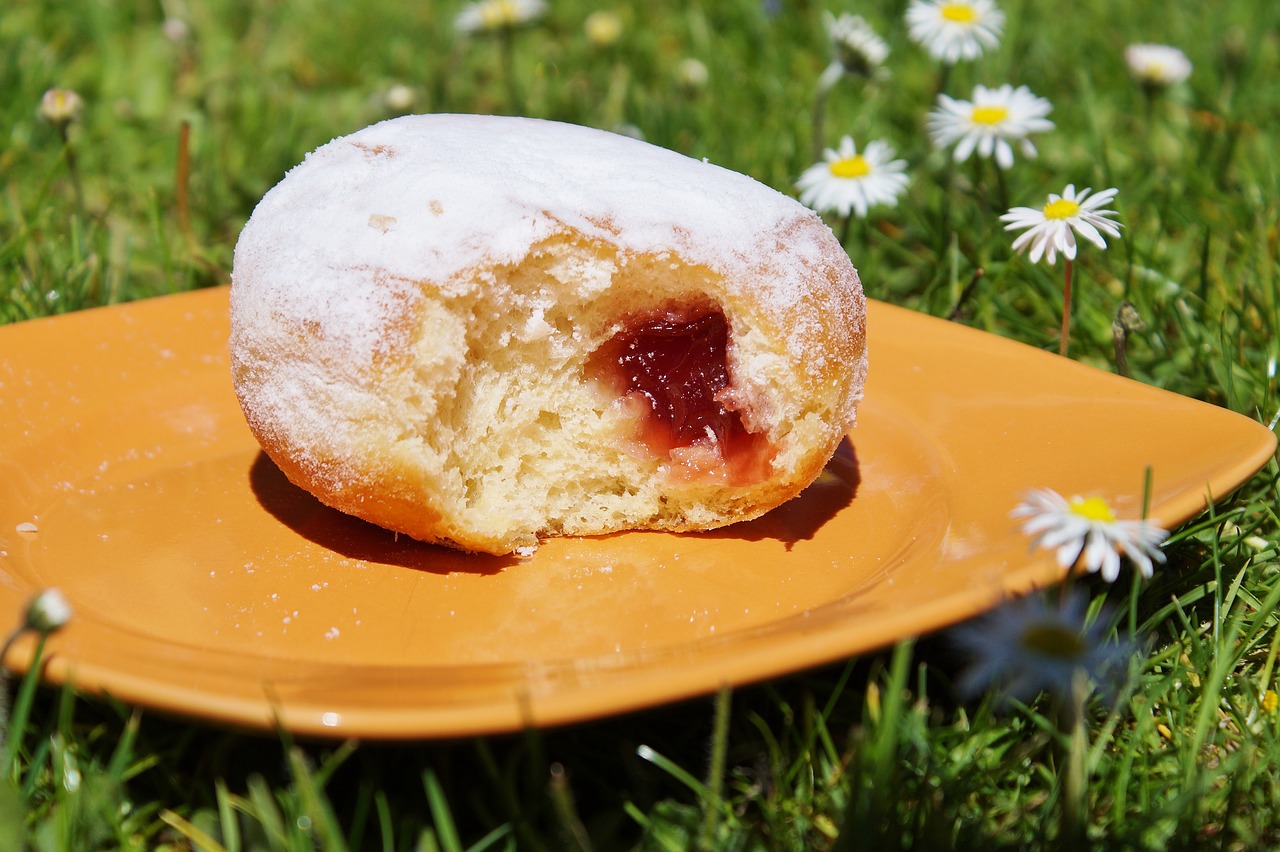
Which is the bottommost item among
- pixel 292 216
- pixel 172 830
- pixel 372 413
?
pixel 172 830

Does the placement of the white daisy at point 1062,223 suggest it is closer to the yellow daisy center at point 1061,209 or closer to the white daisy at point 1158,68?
the yellow daisy center at point 1061,209

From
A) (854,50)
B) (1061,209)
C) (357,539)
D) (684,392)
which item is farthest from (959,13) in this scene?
(357,539)

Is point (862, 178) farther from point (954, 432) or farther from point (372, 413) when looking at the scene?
point (372, 413)

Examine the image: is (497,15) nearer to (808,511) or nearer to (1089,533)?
(808,511)

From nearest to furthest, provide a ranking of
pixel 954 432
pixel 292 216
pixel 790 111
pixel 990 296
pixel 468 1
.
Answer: pixel 292 216 → pixel 954 432 → pixel 990 296 → pixel 790 111 → pixel 468 1

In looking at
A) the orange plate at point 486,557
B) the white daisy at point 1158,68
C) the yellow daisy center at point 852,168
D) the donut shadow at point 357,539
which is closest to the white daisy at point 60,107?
the orange plate at point 486,557

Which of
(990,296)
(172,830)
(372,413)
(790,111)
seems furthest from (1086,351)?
(172,830)

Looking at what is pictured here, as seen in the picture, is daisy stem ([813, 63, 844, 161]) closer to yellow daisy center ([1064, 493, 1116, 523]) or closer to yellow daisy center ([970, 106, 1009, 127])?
yellow daisy center ([970, 106, 1009, 127])
